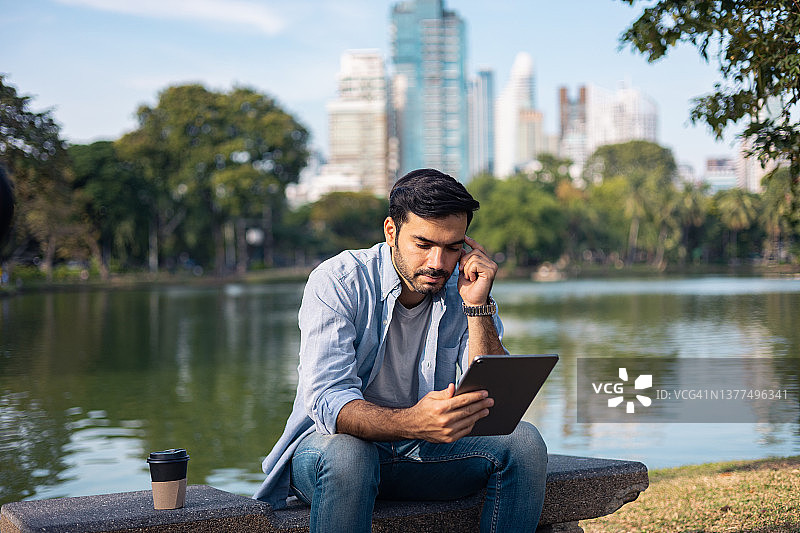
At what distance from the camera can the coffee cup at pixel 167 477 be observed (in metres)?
2.42

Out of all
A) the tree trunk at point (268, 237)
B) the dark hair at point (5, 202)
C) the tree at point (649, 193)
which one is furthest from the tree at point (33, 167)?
the tree at point (649, 193)

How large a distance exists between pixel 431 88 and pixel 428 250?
154m

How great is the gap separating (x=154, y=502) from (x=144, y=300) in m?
30.0

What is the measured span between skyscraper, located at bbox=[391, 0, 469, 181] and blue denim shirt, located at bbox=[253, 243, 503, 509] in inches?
5810

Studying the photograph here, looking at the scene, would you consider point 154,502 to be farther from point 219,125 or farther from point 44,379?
point 219,125

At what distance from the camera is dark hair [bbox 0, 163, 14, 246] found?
43.9 inches

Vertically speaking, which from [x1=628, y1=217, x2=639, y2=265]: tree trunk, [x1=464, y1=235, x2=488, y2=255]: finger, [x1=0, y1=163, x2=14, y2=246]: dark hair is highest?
[x1=628, y1=217, x2=639, y2=265]: tree trunk

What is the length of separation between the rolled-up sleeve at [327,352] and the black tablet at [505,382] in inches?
12.4

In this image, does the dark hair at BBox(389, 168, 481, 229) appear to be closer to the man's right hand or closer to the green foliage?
the man's right hand

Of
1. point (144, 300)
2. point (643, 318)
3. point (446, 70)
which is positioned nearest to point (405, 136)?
point (446, 70)

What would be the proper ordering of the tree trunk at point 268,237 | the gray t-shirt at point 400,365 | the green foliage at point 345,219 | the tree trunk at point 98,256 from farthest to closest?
the green foliage at point 345,219
the tree trunk at point 268,237
the tree trunk at point 98,256
the gray t-shirt at point 400,365

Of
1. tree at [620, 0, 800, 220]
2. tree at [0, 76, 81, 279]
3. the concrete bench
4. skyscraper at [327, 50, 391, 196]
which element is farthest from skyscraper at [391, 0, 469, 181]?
the concrete bench

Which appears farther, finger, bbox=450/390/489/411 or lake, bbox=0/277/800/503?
lake, bbox=0/277/800/503

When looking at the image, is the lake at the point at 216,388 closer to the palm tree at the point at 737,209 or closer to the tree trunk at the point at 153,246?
the tree trunk at the point at 153,246
